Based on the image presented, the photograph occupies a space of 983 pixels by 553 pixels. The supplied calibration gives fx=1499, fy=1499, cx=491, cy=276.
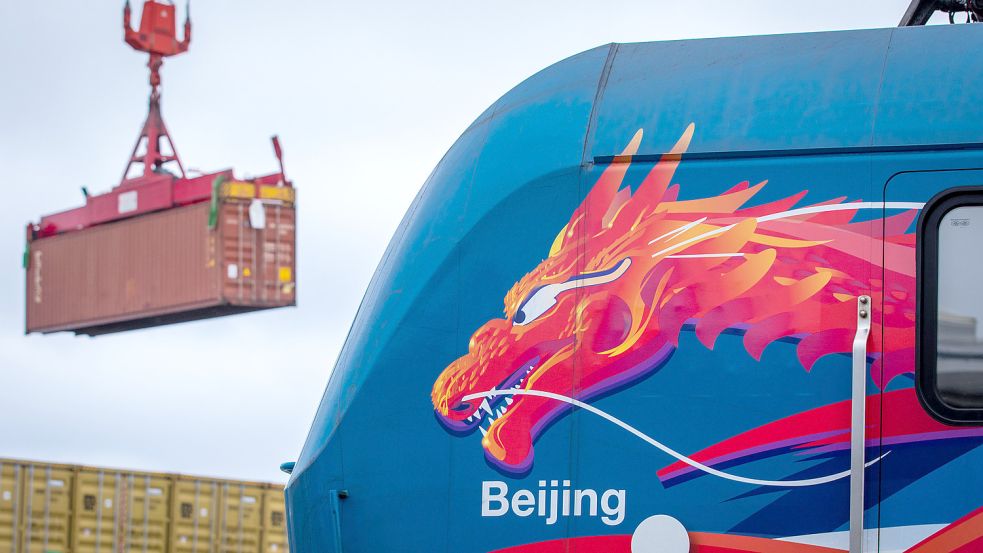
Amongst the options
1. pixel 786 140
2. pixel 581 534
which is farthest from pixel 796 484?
pixel 786 140

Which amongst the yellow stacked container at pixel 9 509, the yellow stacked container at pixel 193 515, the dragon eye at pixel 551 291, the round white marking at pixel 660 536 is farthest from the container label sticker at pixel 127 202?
the round white marking at pixel 660 536

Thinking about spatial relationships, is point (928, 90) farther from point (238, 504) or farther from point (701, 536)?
point (238, 504)

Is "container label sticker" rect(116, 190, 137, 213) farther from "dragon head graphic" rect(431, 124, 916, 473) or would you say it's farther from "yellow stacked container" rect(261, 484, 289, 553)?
"dragon head graphic" rect(431, 124, 916, 473)

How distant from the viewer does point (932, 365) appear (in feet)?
15.9

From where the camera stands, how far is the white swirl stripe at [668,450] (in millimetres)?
4902

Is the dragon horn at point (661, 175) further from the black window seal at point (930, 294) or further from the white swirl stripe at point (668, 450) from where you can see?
the black window seal at point (930, 294)

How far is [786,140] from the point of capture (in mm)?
5184

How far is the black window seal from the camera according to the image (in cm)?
483

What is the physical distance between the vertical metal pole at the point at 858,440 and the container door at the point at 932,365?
82mm

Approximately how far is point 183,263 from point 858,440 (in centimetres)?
3519

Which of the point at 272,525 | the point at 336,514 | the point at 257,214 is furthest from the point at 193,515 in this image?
the point at 336,514

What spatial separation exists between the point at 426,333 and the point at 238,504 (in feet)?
78.0

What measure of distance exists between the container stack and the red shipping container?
391 inches

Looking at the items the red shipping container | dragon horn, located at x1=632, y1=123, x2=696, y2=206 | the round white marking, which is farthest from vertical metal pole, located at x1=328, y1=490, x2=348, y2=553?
the red shipping container
